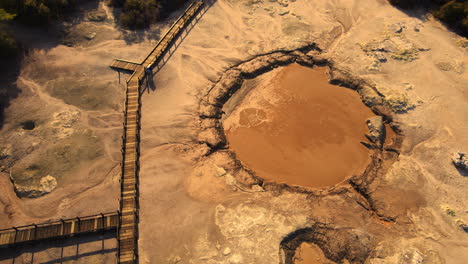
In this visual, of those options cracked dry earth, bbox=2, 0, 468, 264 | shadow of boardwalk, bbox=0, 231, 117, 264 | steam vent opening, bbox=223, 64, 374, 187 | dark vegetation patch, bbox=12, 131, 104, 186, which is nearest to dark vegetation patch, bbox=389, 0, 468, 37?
cracked dry earth, bbox=2, 0, 468, 264

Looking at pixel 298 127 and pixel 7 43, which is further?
pixel 7 43

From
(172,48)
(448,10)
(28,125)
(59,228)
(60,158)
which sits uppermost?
(448,10)

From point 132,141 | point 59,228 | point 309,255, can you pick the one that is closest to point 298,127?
point 309,255

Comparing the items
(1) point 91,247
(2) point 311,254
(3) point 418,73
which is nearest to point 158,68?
(1) point 91,247

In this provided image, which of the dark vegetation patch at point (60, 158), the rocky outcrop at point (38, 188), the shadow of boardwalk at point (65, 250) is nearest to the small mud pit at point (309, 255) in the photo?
the shadow of boardwalk at point (65, 250)

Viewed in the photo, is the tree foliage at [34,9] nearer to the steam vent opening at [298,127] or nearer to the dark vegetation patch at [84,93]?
the dark vegetation patch at [84,93]

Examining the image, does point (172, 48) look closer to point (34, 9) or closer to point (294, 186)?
point (34, 9)

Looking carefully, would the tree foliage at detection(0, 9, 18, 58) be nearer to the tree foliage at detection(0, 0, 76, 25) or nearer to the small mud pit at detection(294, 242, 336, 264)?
the tree foliage at detection(0, 0, 76, 25)
